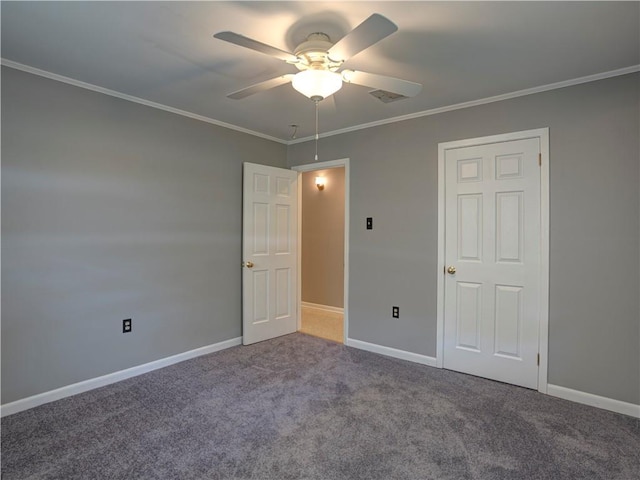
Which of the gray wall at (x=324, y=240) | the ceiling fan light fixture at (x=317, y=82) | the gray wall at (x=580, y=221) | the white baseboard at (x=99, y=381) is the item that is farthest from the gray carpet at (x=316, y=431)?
the gray wall at (x=324, y=240)

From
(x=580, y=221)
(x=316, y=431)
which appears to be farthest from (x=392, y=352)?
(x=580, y=221)

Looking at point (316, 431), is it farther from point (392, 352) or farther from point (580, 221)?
point (580, 221)

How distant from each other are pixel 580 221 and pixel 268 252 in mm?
2944

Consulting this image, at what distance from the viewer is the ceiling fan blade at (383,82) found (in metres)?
1.93

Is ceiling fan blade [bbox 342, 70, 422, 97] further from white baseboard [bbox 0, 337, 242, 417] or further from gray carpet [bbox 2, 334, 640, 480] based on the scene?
white baseboard [bbox 0, 337, 242, 417]

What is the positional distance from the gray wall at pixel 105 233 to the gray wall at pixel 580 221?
1982mm

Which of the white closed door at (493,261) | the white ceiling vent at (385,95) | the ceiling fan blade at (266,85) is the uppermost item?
the white ceiling vent at (385,95)

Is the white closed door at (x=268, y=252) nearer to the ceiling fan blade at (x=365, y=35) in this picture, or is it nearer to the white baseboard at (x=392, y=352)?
the white baseboard at (x=392, y=352)

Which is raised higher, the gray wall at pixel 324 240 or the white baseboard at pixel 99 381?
the gray wall at pixel 324 240

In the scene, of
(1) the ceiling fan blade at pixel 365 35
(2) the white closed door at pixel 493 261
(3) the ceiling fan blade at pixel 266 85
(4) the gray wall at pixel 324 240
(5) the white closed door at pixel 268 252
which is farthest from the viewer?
(4) the gray wall at pixel 324 240

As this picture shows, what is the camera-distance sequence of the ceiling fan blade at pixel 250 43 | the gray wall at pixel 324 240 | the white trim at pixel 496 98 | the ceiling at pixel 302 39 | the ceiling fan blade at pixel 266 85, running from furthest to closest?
the gray wall at pixel 324 240, the white trim at pixel 496 98, the ceiling fan blade at pixel 266 85, the ceiling at pixel 302 39, the ceiling fan blade at pixel 250 43

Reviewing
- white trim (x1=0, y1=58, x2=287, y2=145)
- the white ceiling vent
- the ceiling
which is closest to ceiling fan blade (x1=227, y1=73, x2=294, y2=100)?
the ceiling

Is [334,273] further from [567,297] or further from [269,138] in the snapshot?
[567,297]

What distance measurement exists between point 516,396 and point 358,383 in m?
1.22
